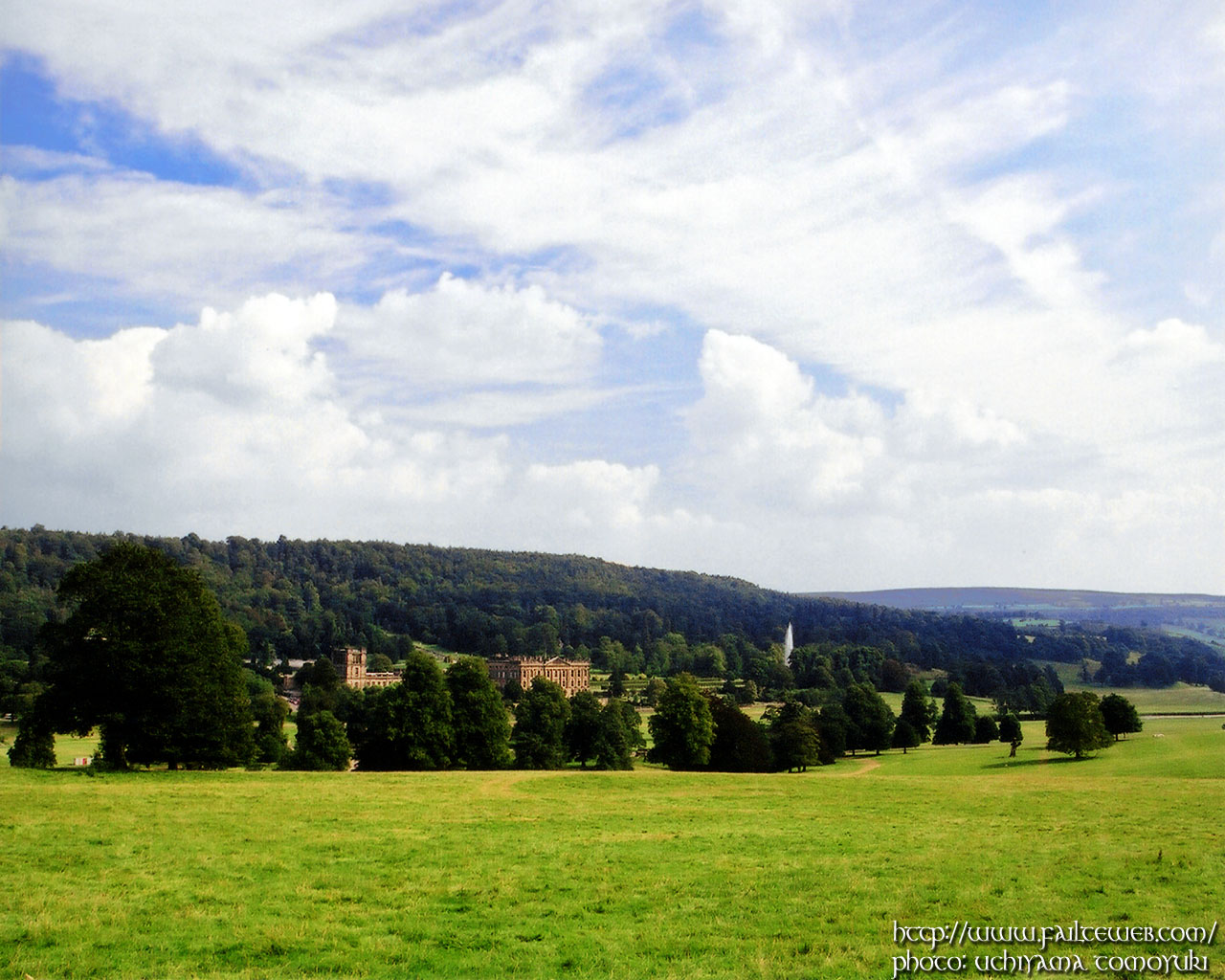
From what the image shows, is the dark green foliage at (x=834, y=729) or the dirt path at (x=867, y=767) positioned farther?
the dark green foliage at (x=834, y=729)

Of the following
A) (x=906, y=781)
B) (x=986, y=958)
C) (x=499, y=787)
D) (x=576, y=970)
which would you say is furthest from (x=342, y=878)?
(x=906, y=781)

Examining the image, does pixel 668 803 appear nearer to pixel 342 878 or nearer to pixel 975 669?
pixel 342 878

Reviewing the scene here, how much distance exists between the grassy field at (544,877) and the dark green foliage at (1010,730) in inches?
2227

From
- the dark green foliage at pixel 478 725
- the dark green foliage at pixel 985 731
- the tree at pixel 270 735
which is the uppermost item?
the dark green foliage at pixel 478 725

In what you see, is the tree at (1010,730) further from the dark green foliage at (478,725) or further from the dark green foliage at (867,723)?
the dark green foliage at (478,725)

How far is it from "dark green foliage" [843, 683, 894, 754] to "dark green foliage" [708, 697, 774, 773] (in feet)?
67.7

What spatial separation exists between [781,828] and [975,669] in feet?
555

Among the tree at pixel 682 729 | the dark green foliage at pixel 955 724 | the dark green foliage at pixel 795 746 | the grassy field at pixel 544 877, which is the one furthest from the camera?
the dark green foliage at pixel 955 724

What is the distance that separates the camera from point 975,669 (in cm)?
18275

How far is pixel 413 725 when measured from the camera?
55.4 m

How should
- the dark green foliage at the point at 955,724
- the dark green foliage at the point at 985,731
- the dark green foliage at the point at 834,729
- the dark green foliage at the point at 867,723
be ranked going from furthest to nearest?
the dark green foliage at the point at 985,731
the dark green foliage at the point at 955,724
the dark green foliage at the point at 867,723
the dark green foliage at the point at 834,729

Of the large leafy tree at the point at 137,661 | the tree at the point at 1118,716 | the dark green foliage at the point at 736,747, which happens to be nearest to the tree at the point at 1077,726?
the tree at the point at 1118,716

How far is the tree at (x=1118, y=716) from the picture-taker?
83500mm

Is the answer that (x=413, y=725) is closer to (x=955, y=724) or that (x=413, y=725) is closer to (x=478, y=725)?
(x=478, y=725)
